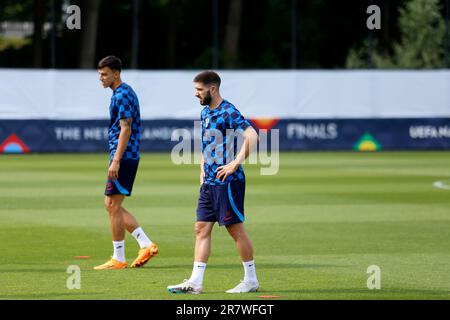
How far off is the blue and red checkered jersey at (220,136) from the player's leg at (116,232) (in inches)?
85.5

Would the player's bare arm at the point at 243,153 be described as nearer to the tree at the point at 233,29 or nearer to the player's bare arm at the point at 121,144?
the player's bare arm at the point at 121,144

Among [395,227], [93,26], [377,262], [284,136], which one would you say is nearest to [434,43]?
[284,136]

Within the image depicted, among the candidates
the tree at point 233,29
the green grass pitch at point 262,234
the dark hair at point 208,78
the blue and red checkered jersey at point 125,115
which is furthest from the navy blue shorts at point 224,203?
the tree at point 233,29

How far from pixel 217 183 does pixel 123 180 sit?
214cm

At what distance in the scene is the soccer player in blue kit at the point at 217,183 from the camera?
32.5 ft

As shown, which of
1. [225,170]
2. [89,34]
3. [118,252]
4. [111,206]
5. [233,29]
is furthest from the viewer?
[233,29]

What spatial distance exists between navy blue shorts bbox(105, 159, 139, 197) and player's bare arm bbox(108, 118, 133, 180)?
17 centimetres

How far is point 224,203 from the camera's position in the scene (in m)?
9.98

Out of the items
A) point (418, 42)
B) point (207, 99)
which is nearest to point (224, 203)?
point (207, 99)

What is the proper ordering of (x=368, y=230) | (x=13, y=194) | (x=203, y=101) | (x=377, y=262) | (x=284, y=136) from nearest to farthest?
(x=203, y=101)
(x=377, y=262)
(x=368, y=230)
(x=13, y=194)
(x=284, y=136)

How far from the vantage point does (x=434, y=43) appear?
149ft

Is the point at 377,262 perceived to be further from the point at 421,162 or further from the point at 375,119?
the point at 375,119

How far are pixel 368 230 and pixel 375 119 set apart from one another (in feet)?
73.8

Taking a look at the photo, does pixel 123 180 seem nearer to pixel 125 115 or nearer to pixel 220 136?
pixel 125 115
